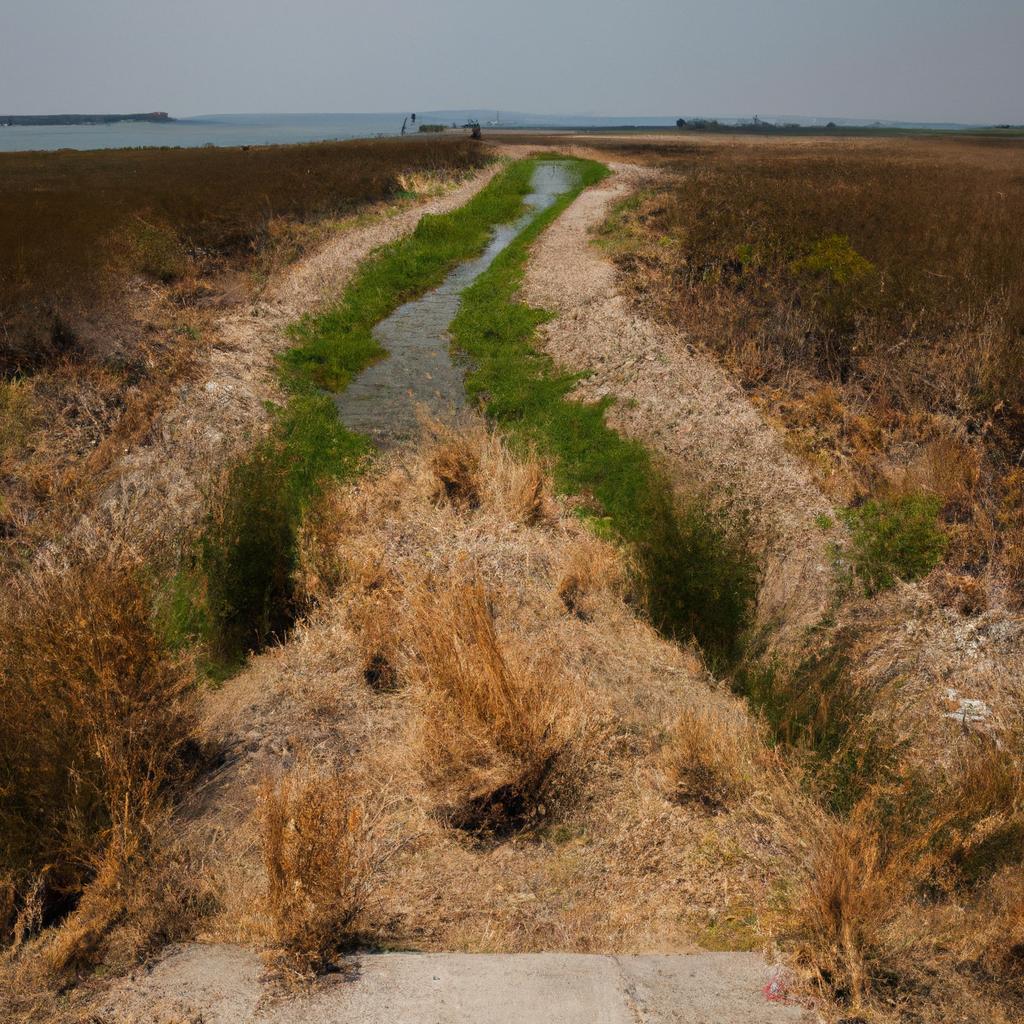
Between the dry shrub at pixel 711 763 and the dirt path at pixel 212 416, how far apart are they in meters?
5.55

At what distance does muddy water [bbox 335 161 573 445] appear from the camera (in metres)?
12.1

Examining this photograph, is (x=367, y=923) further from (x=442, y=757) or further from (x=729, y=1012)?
(x=729, y=1012)

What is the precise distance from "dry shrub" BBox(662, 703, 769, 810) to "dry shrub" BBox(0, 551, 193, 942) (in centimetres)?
307

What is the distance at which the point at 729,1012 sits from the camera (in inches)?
Answer: 133

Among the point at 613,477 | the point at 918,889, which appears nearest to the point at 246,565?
the point at 613,477

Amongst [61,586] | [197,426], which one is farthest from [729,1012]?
[197,426]

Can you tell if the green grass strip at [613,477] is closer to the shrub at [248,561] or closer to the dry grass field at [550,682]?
the dry grass field at [550,682]

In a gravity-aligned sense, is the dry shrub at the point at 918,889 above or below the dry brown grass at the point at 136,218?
below

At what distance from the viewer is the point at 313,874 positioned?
3.70 m

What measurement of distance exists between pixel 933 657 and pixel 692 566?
206 centimetres

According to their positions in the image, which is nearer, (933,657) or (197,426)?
(933,657)

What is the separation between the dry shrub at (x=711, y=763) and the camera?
4.88m

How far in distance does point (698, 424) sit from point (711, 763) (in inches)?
247

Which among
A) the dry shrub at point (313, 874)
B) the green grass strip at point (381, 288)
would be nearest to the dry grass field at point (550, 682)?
the dry shrub at point (313, 874)
